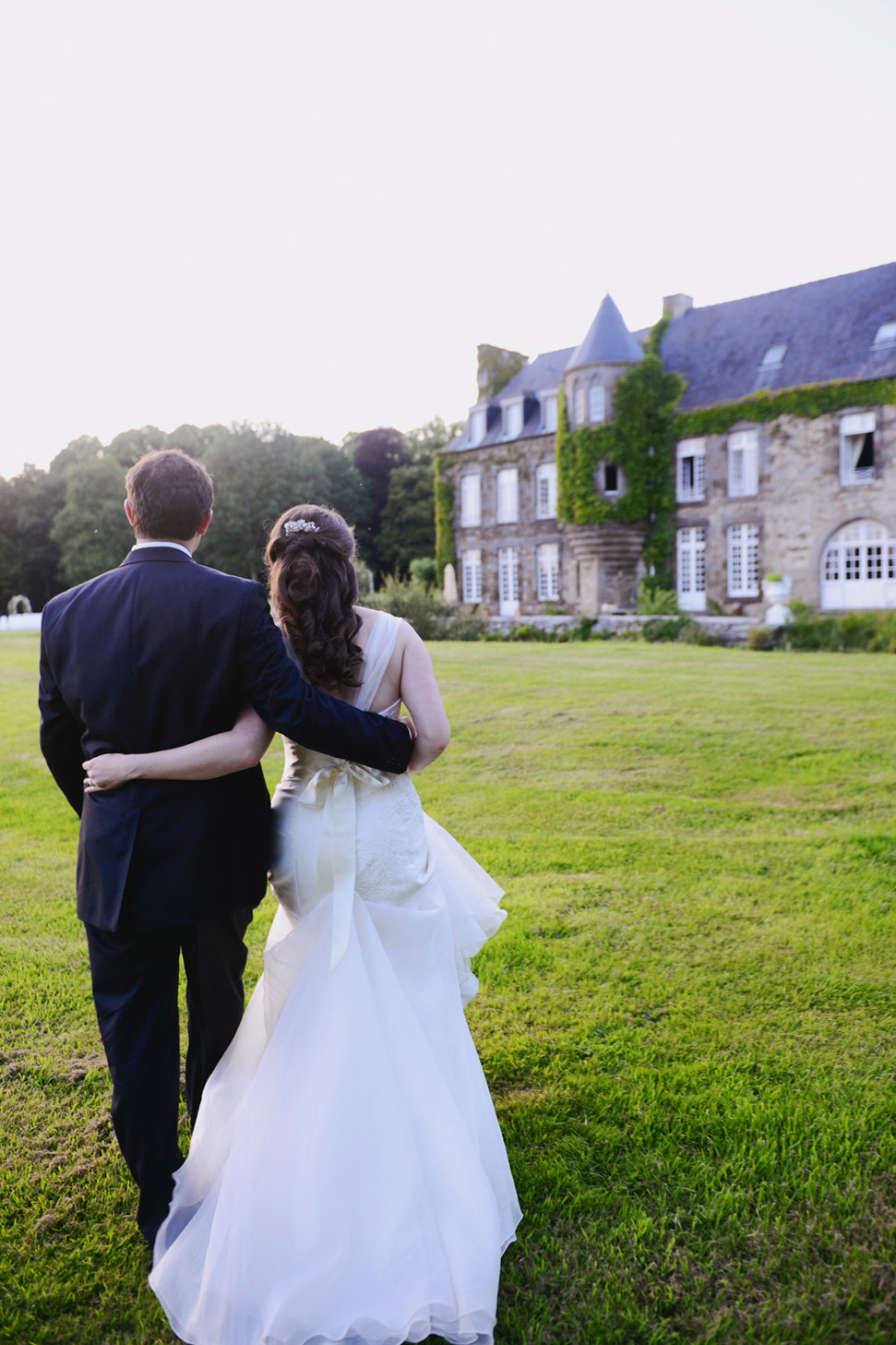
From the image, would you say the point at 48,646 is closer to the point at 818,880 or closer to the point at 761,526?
the point at 818,880

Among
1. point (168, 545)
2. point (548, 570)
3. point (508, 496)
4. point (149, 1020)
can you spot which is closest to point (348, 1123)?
point (149, 1020)

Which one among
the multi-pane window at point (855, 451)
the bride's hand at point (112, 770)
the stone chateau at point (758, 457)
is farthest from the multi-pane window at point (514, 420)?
the bride's hand at point (112, 770)

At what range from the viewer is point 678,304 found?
3000cm

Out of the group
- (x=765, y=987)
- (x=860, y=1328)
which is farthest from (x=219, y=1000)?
(x=765, y=987)

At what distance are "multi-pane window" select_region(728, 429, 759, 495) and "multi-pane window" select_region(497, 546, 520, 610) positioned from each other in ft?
30.4

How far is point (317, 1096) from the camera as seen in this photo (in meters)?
2.35

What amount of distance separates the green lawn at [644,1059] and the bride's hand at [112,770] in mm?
1397

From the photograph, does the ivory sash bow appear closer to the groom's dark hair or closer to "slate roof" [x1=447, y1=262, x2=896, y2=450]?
the groom's dark hair

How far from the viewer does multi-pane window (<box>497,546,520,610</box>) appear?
34625 mm

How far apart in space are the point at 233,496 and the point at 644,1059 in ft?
133

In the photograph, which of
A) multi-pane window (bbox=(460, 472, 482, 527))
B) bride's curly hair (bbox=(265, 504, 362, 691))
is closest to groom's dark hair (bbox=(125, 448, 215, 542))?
bride's curly hair (bbox=(265, 504, 362, 691))

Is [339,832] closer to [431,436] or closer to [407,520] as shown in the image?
[407,520]

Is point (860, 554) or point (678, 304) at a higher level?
point (678, 304)

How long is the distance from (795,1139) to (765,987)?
3.64 ft
